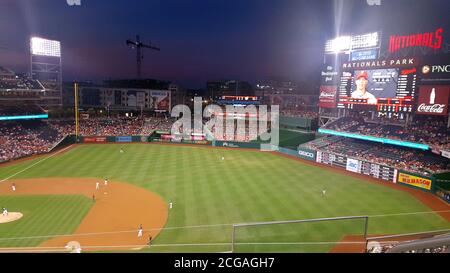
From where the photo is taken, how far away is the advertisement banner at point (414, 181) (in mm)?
28828

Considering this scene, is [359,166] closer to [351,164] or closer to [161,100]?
[351,164]

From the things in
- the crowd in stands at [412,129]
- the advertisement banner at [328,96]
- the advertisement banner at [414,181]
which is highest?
the advertisement banner at [328,96]

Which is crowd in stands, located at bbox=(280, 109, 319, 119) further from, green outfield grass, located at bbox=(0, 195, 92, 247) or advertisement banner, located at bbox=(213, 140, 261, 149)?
green outfield grass, located at bbox=(0, 195, 92, 247)

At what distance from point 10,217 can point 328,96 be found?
39713mm

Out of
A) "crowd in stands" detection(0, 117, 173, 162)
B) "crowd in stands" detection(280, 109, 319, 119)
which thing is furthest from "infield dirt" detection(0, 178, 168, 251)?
"crowd in stands" detection(280, 109, 319, 119)

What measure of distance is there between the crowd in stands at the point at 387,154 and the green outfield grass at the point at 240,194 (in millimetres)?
4146

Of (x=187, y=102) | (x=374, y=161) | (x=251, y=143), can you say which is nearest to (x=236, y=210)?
(x=374, y=161)

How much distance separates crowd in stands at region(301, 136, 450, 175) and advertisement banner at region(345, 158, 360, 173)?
0.73 meters

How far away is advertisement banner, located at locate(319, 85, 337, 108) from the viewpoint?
4494 cm

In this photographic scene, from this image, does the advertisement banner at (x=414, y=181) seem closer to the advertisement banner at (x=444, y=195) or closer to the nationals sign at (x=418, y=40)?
the advertisement banner at (x=444, y=195)

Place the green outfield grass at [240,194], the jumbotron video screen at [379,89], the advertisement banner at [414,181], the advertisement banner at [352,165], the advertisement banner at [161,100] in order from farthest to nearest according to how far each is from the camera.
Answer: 1. the advertisement banner at [161,100]
2. the advertisement banner at [352,165]
3. the jumbotron video screen at [379,89]
4. the advertisement banner at [414,181]
5. the green outfield grass at [240,194]

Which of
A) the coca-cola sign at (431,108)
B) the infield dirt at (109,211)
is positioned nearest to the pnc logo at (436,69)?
the coca-cola sign at (431,108)

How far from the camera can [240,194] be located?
27.1m
